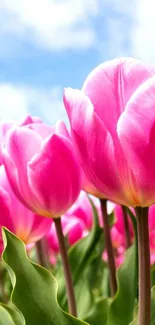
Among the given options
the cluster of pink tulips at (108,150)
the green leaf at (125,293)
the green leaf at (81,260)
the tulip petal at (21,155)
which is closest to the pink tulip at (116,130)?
the cluster of pink tulips at (108,150)

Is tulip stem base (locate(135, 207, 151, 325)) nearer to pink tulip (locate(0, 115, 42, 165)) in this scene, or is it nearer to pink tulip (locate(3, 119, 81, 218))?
pink tulip (locate(3, 119, 81, 218))

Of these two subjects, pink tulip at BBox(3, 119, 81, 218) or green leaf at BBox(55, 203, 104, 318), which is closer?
pink tulip at BBox(3, 119, 81, 218)

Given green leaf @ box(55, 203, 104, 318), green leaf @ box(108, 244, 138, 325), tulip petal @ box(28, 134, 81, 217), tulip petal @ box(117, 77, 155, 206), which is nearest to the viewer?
tulip petal @ box(117, 77, 155, 206)

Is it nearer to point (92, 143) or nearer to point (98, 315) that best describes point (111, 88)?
point (92, 143)

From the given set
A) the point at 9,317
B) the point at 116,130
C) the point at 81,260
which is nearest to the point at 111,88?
the point at 116,130

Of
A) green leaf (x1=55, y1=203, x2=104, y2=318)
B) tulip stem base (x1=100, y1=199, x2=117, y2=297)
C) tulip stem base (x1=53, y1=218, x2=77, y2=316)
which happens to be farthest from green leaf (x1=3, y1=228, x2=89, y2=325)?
green leaf (x1=55, y1=203, x2=104, y2=318)
